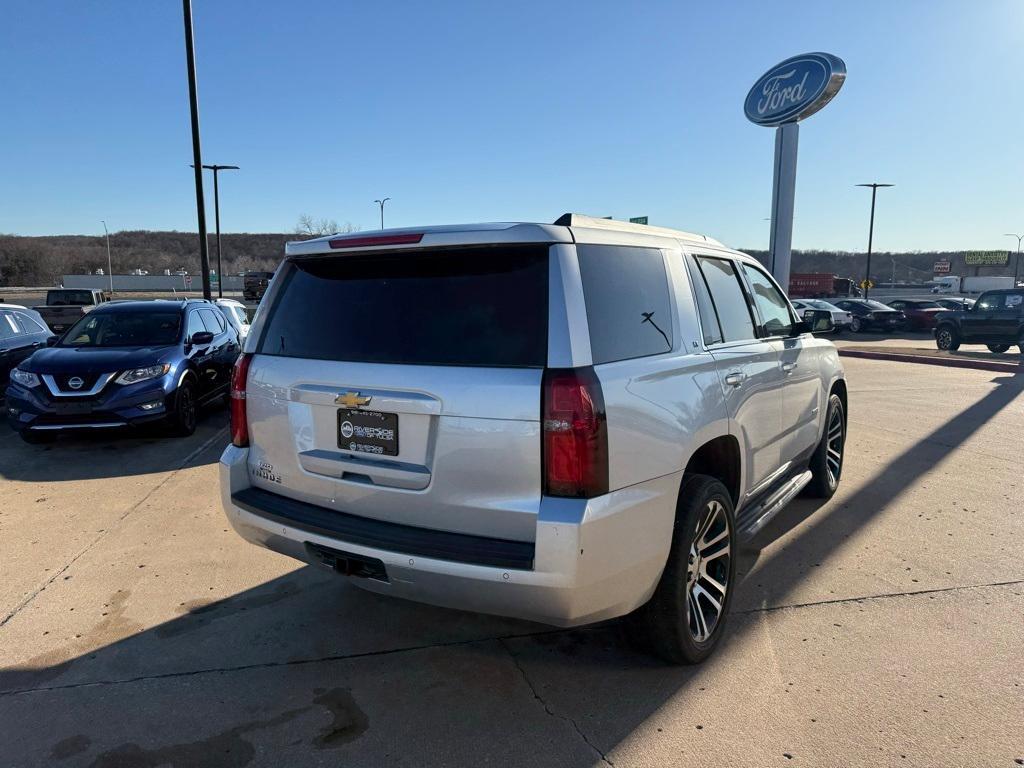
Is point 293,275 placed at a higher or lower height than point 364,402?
higher

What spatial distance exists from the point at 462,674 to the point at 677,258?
7.23 ft

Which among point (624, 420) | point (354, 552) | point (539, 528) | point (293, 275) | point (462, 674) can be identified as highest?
point (293, 275)

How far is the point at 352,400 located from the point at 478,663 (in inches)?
54.6

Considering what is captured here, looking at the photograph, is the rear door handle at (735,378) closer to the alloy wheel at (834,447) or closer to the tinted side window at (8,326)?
the alloy wheel at (834,447)

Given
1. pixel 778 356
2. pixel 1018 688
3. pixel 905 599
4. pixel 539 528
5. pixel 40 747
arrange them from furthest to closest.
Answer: pixel 778 356
pixel 905 599
pixel 1018 688
pixel 40 747
pixel 539 528

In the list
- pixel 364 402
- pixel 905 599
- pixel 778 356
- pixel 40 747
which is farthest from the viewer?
pixel 778 356

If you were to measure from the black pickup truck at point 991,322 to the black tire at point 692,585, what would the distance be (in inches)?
770

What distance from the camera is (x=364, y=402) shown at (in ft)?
8.86

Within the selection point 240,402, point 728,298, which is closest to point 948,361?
point 728,298

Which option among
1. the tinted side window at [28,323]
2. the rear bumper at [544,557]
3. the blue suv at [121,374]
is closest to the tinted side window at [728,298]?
the rear bumper at [544,557]

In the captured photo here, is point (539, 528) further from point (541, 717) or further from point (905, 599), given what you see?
point (905, 599)

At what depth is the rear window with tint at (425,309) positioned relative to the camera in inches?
101

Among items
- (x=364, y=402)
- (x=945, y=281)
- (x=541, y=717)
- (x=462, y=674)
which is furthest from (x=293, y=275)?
(x=945, y=281)

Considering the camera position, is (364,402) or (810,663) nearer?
(364,402)
